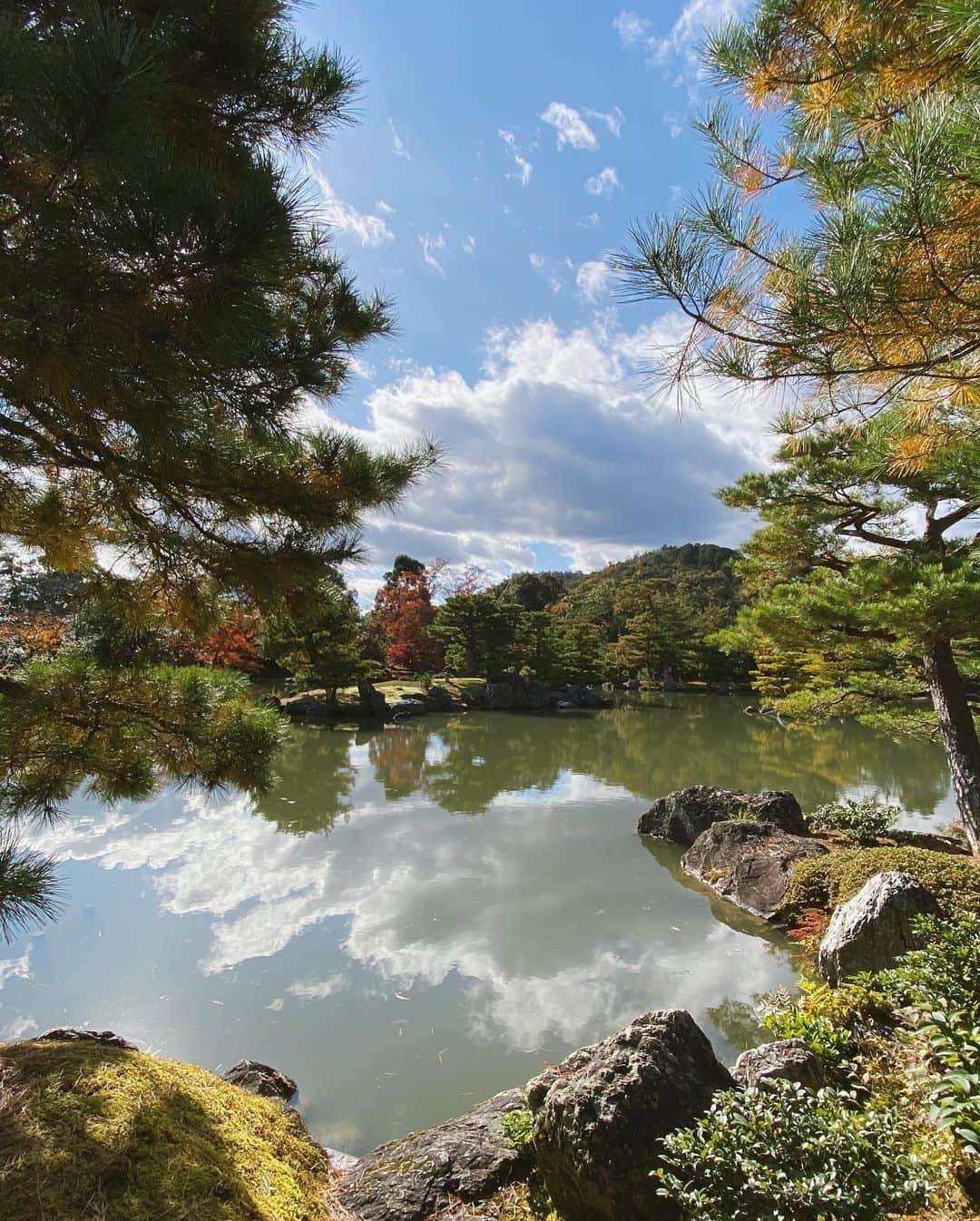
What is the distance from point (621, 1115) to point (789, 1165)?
0.34 meters

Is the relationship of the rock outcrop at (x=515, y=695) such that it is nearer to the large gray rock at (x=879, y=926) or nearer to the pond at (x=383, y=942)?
the pond at (x=383, y=942)

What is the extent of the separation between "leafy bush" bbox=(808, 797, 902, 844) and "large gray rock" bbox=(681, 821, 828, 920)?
0.72m

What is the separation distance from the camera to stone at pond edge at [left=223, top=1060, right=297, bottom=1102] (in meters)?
2.06

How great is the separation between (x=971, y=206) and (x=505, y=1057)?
3.11 metres

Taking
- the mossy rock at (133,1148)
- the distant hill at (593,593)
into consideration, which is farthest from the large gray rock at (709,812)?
the distant hill at (593,593)

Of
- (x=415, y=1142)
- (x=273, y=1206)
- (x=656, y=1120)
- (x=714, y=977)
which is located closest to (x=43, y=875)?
(x=273, y=1206)

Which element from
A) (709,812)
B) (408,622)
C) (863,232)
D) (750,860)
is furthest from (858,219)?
(408,622)

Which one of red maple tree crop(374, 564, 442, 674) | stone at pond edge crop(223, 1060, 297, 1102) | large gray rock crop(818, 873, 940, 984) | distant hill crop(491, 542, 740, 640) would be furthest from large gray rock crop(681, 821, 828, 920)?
distant hill crop(491, 542, 740, 640)

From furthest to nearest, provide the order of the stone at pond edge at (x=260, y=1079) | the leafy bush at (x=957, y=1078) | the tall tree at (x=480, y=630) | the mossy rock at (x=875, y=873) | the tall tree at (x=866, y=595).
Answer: the tall tree at (x=480, y=630) → the tall tree at (x=866, y=595) → the mossy rock at (x=875, y=873) → the stone at pond edge at (x=260, y=1079) → the leafy bush at (x=957, y=1078)

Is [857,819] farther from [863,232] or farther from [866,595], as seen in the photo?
[863,232]

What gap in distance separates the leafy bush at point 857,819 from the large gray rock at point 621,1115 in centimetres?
398

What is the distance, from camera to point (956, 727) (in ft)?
14.1

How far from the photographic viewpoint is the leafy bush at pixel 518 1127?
5.20ft

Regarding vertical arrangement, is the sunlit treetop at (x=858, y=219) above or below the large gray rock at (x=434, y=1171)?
above
